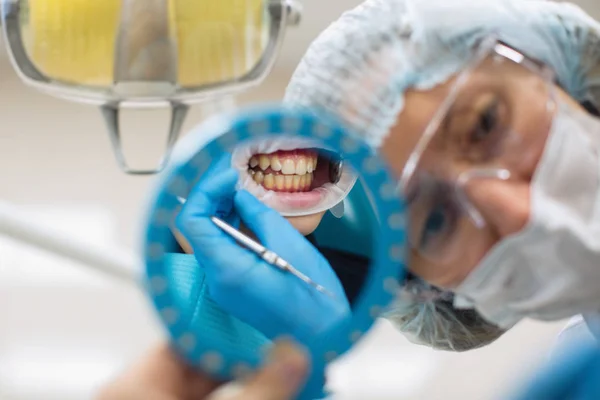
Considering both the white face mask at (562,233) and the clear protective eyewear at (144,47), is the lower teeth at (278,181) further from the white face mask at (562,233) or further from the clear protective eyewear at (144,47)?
the white face mask at (562,233)

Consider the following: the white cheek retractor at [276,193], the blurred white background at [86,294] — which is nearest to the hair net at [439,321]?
the white cheek retractor at [276,193]

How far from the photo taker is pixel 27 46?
77 cm

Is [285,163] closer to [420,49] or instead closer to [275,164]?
[275,164]

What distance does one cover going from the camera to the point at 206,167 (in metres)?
0.58

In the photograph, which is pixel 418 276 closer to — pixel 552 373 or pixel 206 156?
pixel 552 373

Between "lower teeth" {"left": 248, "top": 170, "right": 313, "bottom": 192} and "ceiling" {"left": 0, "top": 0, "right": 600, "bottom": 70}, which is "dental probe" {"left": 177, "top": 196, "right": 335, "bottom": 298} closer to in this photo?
"lower teeth" {"left": 248, "top": 170, "right": 313, "bottom": 192}

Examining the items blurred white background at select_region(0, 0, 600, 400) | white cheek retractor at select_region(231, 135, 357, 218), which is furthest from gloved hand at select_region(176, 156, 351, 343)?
blurred white background at select_region(0, 0, 600, 400)

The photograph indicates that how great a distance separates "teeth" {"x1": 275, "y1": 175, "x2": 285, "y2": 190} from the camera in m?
0.93

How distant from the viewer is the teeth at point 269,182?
→ 935mm

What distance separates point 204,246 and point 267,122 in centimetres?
20

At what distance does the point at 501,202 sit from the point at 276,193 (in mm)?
361

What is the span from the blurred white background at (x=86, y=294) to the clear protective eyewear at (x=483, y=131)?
0.98 m

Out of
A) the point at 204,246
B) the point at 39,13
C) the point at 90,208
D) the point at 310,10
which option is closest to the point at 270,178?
the point at 204,246

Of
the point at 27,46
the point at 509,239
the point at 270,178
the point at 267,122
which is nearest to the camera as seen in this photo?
the point at 267,122
